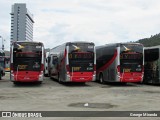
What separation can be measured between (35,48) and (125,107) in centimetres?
1300

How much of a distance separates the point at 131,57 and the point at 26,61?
7257 mm

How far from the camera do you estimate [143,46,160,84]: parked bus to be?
91.1 ft

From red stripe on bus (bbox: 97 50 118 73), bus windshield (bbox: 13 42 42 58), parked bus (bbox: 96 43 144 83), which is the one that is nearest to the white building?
red stripe on bus (bbox: 97 50 118 73)

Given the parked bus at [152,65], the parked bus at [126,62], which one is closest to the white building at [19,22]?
the parked bus at [152,65]

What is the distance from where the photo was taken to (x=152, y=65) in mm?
28594

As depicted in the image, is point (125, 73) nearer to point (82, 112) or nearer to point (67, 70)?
point (67, 70)

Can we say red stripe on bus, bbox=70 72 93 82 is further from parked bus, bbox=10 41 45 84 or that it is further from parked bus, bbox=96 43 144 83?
parked bus, bbox=10 41 45 84

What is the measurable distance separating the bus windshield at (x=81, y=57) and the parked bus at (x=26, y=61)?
2029 millimetres

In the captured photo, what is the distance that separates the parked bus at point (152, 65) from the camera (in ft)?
91.1

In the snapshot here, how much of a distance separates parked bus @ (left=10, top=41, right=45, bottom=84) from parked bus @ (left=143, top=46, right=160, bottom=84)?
8091 mm

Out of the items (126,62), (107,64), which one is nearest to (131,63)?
(126,62)

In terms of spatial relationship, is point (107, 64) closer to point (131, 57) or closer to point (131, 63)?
point (131, 63)

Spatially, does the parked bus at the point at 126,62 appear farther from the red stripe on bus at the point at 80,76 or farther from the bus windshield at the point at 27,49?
the bus windshield at the point at 27,49

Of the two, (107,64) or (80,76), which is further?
(107,64)
